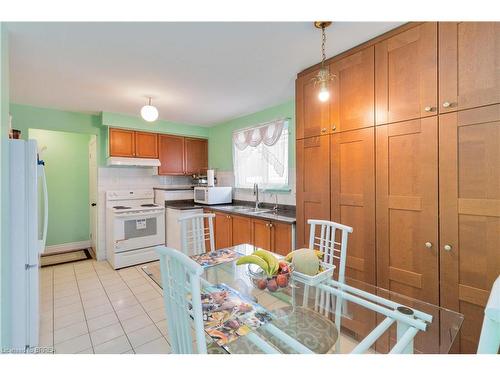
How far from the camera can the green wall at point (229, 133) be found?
3.18 m

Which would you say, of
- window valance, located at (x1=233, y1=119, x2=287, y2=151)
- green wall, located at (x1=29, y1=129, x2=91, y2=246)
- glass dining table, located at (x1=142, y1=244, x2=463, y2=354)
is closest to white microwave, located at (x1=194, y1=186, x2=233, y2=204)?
window valance, located at (x1=233, y1=119, x2=287, y2=151)

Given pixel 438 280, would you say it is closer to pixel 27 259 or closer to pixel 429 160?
pixel 429 160

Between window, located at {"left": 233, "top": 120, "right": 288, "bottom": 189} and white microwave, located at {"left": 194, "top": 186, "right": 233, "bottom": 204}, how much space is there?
230 millimetres

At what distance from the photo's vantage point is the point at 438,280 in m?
1.50

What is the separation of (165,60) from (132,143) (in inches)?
83.4

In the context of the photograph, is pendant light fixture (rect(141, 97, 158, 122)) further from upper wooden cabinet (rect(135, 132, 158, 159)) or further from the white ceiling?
upper wooden cabinet (rect(135, 132, 158, 159))

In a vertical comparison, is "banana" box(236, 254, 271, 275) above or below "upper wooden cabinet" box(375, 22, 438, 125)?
below

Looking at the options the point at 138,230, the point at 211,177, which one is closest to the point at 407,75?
the point at 211,177

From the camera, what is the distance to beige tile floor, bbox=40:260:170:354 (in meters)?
1.89

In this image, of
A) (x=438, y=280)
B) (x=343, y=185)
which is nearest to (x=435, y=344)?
(x=438, y=280)

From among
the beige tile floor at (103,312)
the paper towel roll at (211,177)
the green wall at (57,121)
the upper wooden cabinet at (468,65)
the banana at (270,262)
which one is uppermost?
the green wall at (57,121)

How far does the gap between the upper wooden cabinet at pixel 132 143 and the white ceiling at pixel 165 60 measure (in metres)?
0.59

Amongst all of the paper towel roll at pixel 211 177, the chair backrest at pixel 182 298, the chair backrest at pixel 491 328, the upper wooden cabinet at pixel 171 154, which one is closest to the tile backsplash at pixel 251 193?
the paper towel roll at pixel 211 177

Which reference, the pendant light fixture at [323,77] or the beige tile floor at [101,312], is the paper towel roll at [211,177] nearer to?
the beige tile floor at [101,312]
